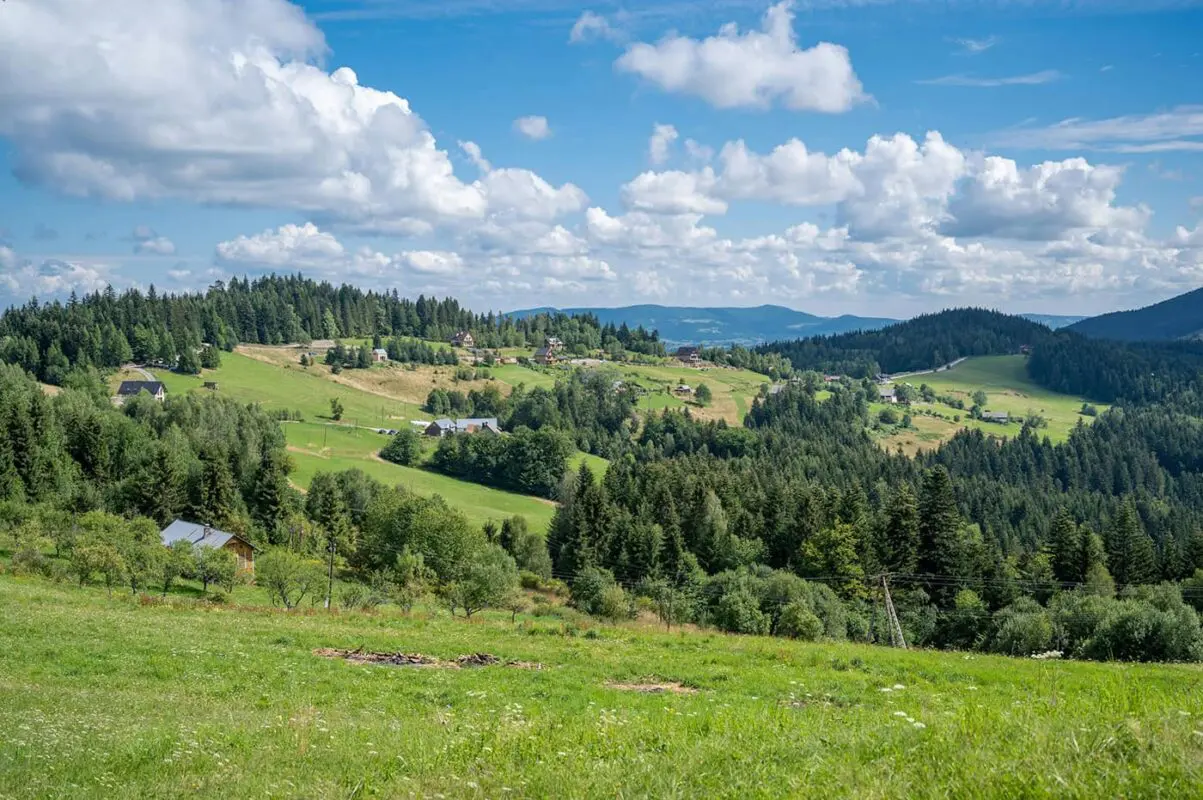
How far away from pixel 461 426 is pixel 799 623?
5257 inches

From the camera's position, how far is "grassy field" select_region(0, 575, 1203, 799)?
316 inches

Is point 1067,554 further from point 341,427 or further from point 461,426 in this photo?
point 461,426

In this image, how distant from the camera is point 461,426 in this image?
176 meters

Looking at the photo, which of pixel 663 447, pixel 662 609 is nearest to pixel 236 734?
pixel 662 609

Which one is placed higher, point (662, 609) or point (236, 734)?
point (236, 734)

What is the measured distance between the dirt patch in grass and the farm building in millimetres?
136781

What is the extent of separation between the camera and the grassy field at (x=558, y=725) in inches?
316

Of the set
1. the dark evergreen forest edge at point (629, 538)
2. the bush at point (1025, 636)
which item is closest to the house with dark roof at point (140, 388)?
the dark evergreen forest edge at point (629, 538)

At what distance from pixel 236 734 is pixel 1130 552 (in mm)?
80584

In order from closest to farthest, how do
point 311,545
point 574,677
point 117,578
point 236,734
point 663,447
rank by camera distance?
point 236,734
point 574,677
point 117,578
point 311,545
point 663,447

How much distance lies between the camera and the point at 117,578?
43.5 metres

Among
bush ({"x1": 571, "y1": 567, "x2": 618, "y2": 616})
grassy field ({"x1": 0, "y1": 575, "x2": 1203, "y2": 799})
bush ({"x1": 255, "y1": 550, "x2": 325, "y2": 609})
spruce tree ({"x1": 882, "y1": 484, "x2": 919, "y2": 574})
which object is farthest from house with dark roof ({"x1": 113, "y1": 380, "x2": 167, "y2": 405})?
grassy field ({"x1": 0, "y1": 575, "x2": 1203, "y2": 799})

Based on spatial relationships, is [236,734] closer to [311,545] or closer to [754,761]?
[754,761]

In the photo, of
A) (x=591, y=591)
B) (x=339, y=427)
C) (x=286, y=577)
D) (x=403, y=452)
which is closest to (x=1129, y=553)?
(x=591, y=591)
